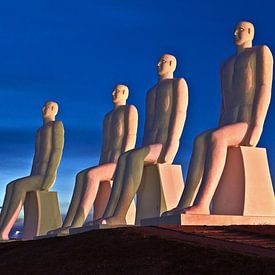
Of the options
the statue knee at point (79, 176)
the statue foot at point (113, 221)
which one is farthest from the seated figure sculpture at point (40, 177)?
the statue foot at point (113, 221)

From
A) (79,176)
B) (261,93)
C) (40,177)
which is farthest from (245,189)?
(40,177)

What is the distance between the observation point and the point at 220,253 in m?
10.0

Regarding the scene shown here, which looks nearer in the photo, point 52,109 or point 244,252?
point 244,252

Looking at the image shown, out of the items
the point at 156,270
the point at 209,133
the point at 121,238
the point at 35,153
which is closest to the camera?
the point at 156,270

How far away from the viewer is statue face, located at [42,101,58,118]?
24.0 metres

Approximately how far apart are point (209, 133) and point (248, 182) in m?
1.60

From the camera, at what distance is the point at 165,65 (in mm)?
19625

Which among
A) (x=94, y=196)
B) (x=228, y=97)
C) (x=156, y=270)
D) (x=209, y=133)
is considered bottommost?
(x=156, y=270)

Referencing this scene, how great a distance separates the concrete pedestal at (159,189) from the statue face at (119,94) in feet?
10.6

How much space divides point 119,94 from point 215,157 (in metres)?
6.42

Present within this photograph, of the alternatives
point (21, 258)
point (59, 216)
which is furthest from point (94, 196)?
point (21, 258)

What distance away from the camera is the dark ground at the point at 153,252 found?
31.7 feet

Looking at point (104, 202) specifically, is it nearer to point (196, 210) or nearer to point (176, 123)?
point (176, 123)

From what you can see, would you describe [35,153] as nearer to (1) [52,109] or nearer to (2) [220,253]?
(1) [52,109]
